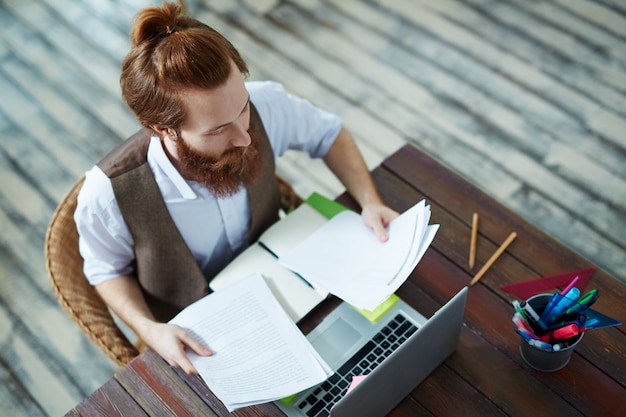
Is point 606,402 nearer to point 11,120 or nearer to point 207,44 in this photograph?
point 207,44

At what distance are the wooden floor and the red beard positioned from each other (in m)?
1.18

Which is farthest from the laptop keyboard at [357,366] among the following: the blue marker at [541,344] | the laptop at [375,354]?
the blue marker at [541,344]

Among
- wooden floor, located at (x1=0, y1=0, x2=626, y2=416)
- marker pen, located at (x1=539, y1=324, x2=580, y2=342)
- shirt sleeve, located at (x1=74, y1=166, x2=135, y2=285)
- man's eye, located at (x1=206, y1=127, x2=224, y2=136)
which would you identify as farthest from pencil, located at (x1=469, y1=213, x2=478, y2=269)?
wooden floor, located at (x1=0, y1=0, x2=626, y2=416)

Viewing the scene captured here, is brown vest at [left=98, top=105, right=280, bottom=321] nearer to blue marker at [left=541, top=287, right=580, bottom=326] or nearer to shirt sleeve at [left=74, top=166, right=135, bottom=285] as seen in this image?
shirt sleeve at [left=74, top=166, right=135, bottom=285]

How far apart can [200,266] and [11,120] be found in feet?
6.07

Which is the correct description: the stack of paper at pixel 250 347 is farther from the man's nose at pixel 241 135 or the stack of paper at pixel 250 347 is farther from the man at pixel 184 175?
the man's nose at pixel 241 135

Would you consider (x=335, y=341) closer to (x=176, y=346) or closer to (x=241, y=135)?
(x=176, y=346)

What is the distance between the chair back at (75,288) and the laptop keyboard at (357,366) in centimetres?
54

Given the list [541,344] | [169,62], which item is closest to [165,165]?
[169,62]

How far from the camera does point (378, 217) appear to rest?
1.69m

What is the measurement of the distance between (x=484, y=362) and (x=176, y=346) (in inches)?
25.9

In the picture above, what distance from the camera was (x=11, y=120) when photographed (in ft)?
10.7

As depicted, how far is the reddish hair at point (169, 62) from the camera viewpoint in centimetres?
143

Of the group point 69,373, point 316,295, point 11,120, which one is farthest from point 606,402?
point 11,120
